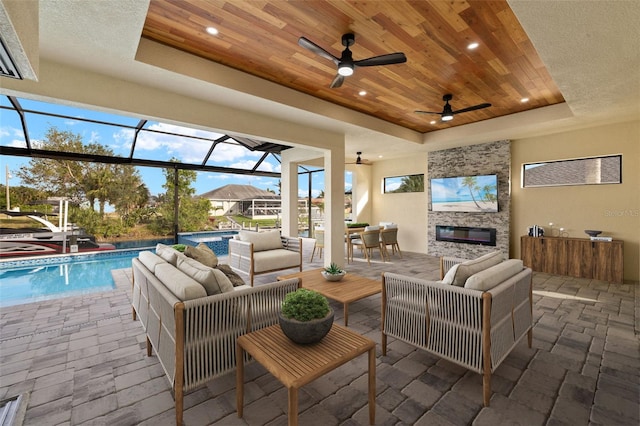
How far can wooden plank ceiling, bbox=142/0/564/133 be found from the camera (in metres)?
2.49

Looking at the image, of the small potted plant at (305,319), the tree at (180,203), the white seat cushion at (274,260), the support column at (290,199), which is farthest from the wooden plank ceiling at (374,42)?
the tree at (180,203)

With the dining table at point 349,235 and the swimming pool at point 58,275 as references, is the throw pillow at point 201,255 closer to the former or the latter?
the swimming pool at point 58,275

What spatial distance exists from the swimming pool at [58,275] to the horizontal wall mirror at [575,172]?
8455 mm

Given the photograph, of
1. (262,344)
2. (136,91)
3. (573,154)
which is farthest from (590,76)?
(136,91)

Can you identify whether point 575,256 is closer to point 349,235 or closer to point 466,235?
point 466,235

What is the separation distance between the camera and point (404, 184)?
842 cm

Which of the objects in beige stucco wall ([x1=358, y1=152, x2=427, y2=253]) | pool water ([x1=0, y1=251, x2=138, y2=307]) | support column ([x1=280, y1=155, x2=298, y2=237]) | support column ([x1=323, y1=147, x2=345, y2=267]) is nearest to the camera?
pool water ([x1=0, y1=251, x2=138, y2=307])

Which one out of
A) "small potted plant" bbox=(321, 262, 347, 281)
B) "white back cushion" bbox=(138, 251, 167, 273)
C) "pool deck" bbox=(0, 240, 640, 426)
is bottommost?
"pool deck" bbox=(0, 240, 640, 426)

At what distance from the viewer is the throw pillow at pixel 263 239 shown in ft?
16.9

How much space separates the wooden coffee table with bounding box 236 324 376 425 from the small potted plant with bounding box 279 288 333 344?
7 centimetres

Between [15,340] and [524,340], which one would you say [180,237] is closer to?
[15,340]

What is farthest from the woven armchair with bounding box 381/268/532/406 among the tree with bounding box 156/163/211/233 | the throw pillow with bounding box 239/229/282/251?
the tree with bounding box 156/163/211/233

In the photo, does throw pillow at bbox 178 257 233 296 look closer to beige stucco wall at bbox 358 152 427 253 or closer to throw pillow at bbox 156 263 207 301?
throw pillow at bbox 156 263 207 301

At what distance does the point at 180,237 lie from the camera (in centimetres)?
794
